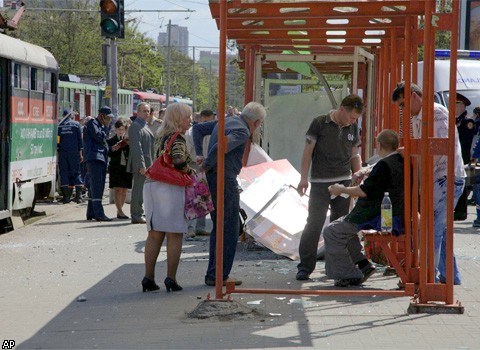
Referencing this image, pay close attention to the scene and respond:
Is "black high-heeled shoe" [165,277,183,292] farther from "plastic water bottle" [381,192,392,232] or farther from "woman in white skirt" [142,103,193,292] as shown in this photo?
"plastic water bottle" [381,192,392,232]

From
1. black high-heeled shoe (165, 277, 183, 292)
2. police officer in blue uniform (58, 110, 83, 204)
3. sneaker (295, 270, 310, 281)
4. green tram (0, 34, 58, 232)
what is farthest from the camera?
police officer in blue uniform (58, 110, 83, 204)

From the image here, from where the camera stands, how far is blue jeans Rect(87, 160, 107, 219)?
17.3 m

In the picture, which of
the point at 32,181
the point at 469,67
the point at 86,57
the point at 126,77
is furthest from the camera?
the point at 126,77

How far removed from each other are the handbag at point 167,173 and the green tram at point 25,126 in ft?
20.0

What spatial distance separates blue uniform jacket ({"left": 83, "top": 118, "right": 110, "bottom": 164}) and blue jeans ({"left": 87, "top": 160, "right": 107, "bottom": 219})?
96mm

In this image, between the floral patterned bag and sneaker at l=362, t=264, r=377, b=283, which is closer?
the floral patterned bag

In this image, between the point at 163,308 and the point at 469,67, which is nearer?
the point at 163,308

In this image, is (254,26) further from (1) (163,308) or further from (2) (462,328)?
(2) (462,328)

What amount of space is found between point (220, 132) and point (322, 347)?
77.2 inches

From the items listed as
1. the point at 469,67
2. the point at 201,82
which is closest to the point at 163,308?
the point at 469,67

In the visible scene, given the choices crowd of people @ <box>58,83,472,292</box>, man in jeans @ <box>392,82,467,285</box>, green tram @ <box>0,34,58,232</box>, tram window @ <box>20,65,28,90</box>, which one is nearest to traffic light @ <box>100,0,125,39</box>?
green tram @ <box>0,34,58,232</box>

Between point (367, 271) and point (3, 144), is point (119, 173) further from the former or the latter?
point (367, 271)

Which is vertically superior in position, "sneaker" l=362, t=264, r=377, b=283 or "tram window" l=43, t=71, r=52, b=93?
"tram window" l=43, t=71, r=52, b=93

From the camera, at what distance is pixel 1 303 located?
9.37 m
